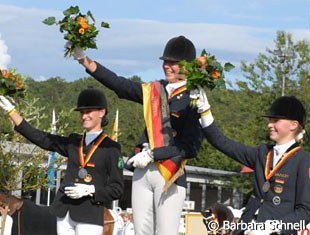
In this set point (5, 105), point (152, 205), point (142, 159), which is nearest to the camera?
point (142, 159)

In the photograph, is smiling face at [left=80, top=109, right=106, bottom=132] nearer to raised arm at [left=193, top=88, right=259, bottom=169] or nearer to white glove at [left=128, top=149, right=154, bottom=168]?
white glove at [left=128, top=149, right=154, bottom=168]

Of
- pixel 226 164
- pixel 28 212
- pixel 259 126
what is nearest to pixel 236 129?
pixel 259 126

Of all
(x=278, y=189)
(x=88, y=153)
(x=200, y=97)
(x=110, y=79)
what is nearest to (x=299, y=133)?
(x=278, y=189)

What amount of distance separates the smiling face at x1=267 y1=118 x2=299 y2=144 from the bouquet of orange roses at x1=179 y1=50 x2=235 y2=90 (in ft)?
1.73

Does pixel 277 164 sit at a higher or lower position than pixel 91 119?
lower

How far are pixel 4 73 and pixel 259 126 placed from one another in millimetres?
30525

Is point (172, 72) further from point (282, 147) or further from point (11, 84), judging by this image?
point (11, 84)

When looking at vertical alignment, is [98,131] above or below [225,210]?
above

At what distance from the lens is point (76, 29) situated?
23.9 ft

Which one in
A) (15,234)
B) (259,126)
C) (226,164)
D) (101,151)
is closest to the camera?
(101,151)

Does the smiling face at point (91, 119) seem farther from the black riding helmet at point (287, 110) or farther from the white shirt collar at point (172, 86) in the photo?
the black riding helmet at point (287, 110)

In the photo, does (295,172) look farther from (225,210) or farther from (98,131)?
(225,210)

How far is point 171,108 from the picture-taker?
738cm

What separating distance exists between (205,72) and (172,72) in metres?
0.68
